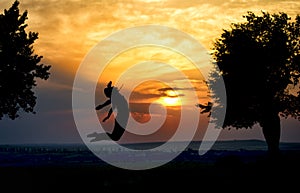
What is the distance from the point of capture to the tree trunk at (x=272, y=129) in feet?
191

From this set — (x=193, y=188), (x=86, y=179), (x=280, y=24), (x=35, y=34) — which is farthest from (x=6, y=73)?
(x=280, y=24)

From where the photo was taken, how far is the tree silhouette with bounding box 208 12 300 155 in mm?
59688

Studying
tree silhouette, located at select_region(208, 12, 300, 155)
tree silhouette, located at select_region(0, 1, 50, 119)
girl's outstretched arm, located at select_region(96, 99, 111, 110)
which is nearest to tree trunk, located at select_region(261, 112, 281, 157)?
tree silhouette, located at select_region(208, 12, 300, 155)

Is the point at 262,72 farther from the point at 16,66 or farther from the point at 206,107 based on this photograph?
the point at 16,66

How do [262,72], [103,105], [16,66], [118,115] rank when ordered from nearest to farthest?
[103,105] → [118,115] → [16,66] → [262,72]

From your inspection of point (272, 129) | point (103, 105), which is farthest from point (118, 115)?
point (272, 129)

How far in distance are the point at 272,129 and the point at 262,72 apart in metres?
7.72

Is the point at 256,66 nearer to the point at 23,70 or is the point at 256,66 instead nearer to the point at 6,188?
the point at 23,70

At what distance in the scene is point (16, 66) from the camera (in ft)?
163

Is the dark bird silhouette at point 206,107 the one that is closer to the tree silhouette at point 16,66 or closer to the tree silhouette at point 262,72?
the tree silhouette at point 262,72

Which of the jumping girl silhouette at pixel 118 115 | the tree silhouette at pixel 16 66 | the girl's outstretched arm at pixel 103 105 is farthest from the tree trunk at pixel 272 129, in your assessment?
the girl's outstretched arm at pixel 103 105

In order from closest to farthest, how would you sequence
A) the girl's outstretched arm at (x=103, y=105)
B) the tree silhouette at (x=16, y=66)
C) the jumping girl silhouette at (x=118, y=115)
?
the girl's outstretched arm at (x=103, y=105) → the jumping girl silhouette at (x=118, y=115) → the tree silhouette at (x=16, y=66)

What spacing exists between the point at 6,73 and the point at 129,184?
23.9 m

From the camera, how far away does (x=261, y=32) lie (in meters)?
63.1
